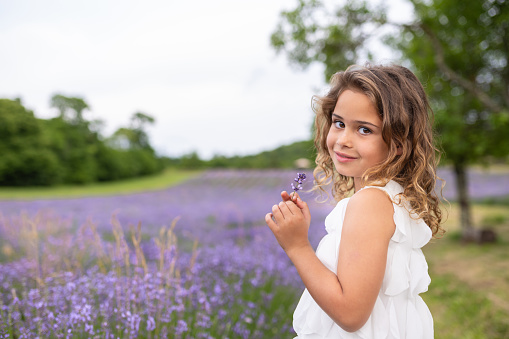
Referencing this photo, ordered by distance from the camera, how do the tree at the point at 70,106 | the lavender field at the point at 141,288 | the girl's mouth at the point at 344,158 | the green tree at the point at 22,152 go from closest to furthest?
the girl's mouth at the point at 344,158 < the lavender field at the point at 141,288 < the green tree at the point at 22,152 < the tree at the point at 70,106

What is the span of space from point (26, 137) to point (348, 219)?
90.8ft

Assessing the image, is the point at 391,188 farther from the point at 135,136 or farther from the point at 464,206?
the point at 135,136

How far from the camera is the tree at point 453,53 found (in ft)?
22.3

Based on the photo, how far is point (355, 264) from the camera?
116 cm

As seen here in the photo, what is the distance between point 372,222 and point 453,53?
8.57 meters

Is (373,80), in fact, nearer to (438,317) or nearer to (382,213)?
(382,213)

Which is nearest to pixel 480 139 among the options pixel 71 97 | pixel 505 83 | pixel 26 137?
pixel 505 83

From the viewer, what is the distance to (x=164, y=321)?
2.42 metres

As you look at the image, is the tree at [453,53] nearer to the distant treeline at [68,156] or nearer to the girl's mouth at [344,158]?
the girl's mouth at [344,158]

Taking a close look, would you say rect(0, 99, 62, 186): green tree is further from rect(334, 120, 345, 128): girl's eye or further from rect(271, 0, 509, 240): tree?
rect(334, 120, 345, 128): girl's eye

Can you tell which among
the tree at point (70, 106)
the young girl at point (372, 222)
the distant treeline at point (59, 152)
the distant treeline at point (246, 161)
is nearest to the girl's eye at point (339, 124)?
the young girl at point (372, 222)

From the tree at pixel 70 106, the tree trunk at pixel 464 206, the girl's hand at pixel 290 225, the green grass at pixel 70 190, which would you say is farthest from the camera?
the tree at pixel 70 106

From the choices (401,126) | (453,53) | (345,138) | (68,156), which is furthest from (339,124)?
(68,156)

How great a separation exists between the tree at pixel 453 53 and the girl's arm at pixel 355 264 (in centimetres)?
562
